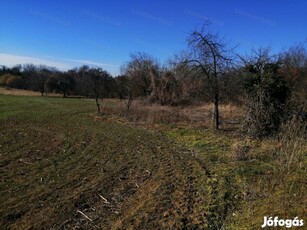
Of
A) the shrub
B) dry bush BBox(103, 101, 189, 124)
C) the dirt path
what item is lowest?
the dirt path

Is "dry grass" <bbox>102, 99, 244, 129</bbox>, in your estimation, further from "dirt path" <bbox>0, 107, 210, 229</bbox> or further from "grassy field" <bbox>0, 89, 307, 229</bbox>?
"dirt path" <bbox>0, 107, 210, 229</bbox>

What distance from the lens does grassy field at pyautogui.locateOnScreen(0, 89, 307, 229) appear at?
534 cm

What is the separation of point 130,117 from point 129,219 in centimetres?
1610

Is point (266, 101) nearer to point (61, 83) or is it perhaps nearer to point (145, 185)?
point (145, 185)

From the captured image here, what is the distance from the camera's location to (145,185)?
24.1ft

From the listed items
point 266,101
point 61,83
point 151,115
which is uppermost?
point 61,83

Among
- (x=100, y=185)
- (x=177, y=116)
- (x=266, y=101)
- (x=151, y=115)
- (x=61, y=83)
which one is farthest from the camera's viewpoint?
(x=61, y=83)

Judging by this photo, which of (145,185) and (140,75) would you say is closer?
(145,185)

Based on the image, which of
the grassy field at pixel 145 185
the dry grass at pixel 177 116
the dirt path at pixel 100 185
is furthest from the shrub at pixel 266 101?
the dry grass at pixel 177 116

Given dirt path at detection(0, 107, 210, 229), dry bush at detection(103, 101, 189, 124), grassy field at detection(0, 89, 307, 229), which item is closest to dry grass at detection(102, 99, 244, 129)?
dry bush at detection(103, 101, 189, 124)

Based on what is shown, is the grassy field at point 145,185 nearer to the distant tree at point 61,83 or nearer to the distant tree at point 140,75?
the distant tree at point 140,75

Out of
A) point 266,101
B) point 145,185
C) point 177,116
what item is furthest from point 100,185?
point 177,116

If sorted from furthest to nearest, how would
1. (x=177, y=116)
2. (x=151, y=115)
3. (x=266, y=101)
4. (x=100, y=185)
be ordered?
(x=151, y=115)
(x=177, y=116)
(x=266, y=101)
(x=100, y=185)

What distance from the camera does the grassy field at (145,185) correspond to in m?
5.34
